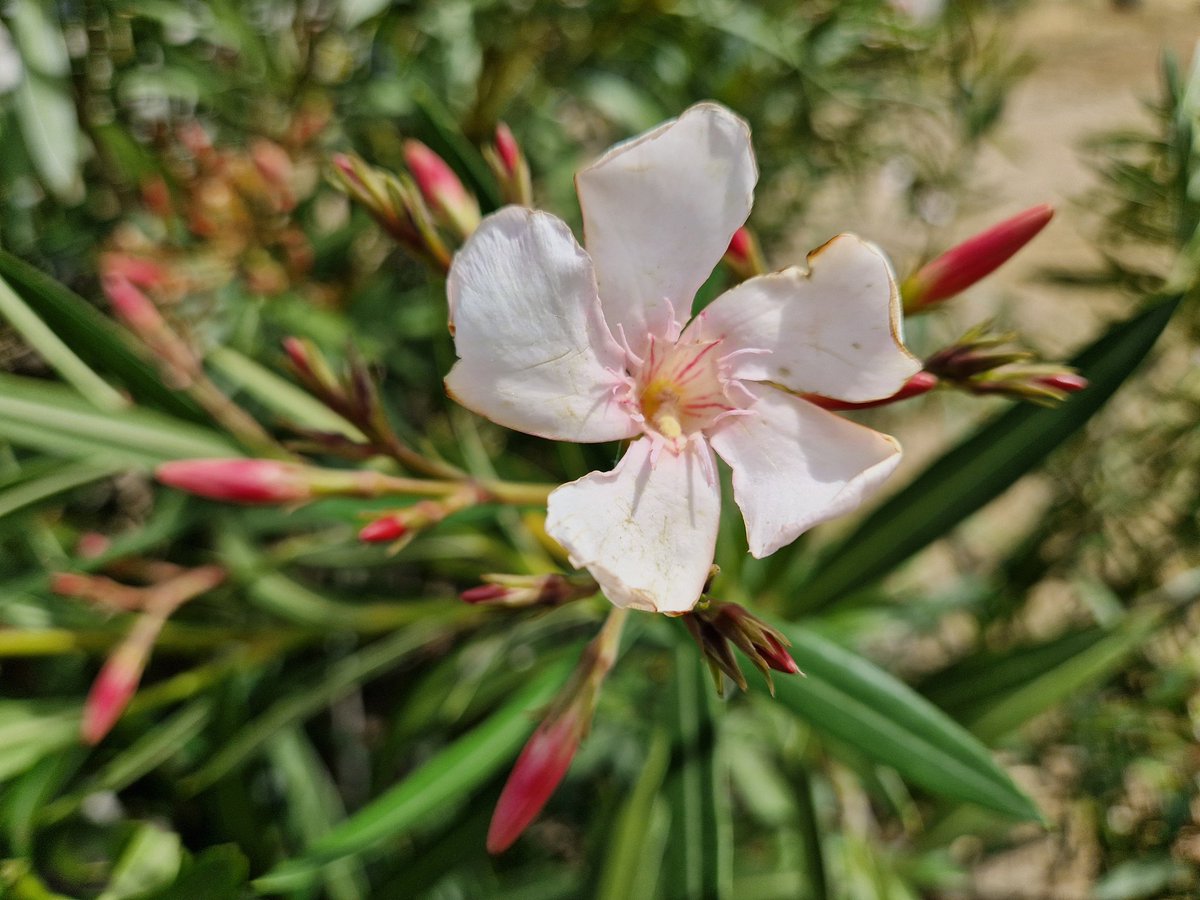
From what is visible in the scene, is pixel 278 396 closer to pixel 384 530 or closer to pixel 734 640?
pixel 384 530

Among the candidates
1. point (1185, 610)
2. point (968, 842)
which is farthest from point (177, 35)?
point (968, 842)

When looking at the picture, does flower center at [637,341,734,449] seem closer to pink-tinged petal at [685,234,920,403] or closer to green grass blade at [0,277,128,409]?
pink-tinged petal at [685,234,920,403]

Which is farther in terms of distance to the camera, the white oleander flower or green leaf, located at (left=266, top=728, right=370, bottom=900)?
green leaf, located at (left=266, top=728, right=370, bottom=900)

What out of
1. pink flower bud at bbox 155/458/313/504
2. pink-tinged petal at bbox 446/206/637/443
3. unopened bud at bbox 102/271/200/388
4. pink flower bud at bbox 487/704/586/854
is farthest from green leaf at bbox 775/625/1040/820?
unopened bud at bbox 102/271/200/388

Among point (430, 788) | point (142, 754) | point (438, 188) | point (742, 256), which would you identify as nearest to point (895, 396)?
point (742, 256)

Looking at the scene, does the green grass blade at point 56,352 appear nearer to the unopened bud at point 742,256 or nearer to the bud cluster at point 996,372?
the unopened bud at point 742,256

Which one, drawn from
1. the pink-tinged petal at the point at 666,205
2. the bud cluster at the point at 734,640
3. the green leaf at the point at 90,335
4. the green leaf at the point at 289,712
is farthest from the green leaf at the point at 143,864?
the pink-tinged petal at the point at 666,205
